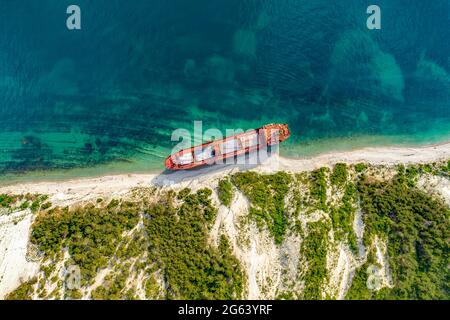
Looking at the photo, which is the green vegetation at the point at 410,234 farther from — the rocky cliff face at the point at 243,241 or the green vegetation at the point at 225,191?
the green vegetation at the point at 225,191

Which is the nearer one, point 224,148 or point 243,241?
point 243,241

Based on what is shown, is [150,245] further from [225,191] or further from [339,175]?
[339,175]

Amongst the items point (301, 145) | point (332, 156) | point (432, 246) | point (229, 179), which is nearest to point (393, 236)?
point (432, 246)

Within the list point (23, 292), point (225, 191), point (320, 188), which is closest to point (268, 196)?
point (225, 191)

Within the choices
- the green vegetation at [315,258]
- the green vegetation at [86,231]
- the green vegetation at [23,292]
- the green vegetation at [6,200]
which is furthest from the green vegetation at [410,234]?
the green vegetation at [6,200]

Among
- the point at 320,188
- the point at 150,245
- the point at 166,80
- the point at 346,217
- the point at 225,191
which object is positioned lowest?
the point at 150,245

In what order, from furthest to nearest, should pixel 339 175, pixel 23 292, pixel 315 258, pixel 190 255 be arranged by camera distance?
pixel 339 175 < pixel 190 255 < pixel 315 258 < pixel 23 292

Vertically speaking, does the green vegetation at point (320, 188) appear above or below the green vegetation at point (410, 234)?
above

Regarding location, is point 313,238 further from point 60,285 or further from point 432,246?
point 60,285
